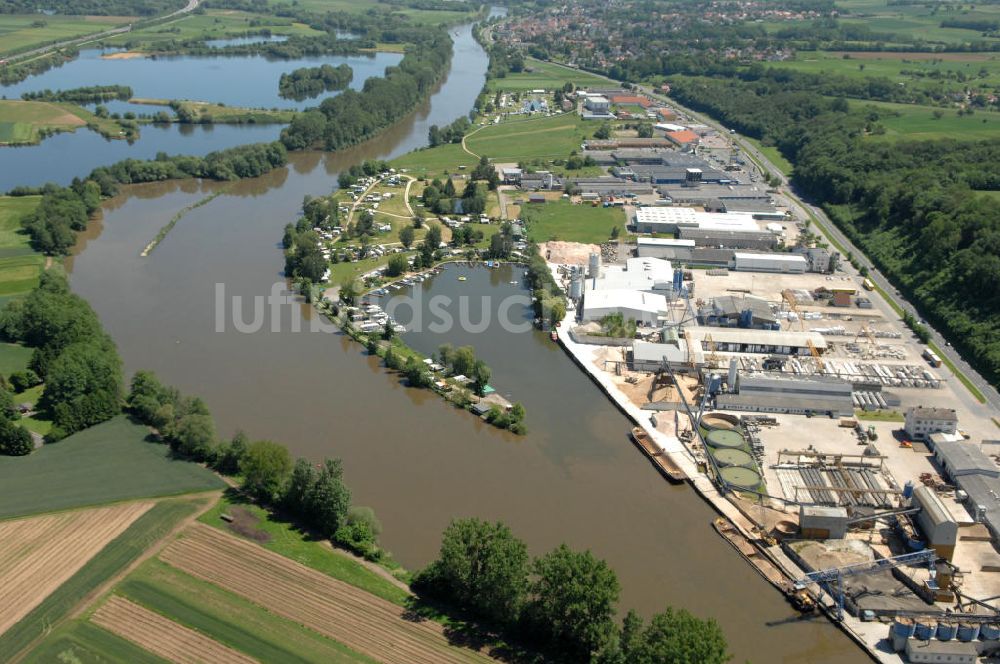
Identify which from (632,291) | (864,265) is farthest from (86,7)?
(864,265)

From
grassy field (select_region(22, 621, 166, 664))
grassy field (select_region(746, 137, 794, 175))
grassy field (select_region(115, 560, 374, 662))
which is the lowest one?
grassy field (select_region(22, 621, 166, 664))

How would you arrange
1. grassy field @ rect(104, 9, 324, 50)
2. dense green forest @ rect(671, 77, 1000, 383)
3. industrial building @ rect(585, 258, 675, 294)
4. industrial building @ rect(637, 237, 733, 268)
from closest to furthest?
dense green forest @ rect(671, 77, 1000, 383)
industrial building @ rect(585, 258, 675, 294)
industrial building @ rect(637, 237, 733, 268)
grassy field @ rect(104, 9, 324, 50)

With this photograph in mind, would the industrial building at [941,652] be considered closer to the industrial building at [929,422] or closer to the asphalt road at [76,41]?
the industrial building at [929,422]

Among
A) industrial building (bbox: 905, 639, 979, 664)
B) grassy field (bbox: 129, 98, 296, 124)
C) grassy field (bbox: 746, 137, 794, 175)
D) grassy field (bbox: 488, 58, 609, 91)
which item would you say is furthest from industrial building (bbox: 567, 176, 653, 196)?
industrial building (bbox: 905, 639, 979, 664)

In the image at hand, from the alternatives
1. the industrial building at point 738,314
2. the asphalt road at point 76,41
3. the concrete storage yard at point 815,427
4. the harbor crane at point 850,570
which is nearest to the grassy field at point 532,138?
the concrete storage yard at point 815,427

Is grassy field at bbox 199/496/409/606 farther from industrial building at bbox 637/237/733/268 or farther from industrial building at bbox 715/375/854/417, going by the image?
industrial building at bbox 637/237/733/268
